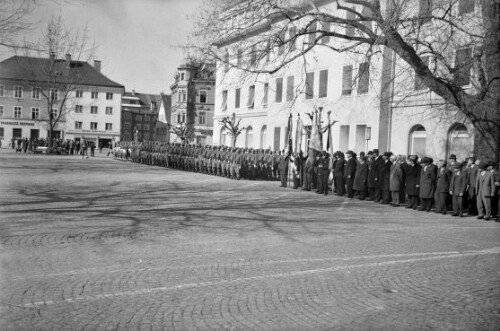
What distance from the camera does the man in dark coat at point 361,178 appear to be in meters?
19.8

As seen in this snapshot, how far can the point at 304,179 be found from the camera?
22797 mm

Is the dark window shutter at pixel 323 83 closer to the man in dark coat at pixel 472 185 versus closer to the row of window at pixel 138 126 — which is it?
the man in dark coat at pixel 472 185

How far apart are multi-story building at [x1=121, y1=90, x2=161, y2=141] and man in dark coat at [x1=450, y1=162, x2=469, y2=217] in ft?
392

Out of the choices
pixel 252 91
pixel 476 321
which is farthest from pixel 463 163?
pixel 252 91

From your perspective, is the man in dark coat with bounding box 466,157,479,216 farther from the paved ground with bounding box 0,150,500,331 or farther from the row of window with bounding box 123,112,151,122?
the row of window with bounding box 123,112,151,122

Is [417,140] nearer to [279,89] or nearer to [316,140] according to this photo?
[316,140]

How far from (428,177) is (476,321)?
1186 cm

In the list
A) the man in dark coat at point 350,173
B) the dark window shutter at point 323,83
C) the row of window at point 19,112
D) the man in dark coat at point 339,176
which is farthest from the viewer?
the row of window at point 19,112

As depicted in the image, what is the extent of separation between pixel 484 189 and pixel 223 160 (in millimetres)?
16164

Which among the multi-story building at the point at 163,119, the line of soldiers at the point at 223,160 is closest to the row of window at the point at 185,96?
the multi-story building at the point at 163,119

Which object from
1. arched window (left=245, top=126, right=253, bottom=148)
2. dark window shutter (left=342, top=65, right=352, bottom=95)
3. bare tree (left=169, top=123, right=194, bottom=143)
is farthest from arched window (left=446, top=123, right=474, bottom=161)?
bare tree (left=169, top=123, right=194, bottom=143)

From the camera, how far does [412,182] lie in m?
17.8

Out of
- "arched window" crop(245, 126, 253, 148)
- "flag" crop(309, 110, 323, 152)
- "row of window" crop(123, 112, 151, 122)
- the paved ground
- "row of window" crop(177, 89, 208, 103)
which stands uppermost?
"row of window" crop(177, 89, 208, 103)

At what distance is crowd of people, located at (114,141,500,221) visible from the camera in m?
15.9
